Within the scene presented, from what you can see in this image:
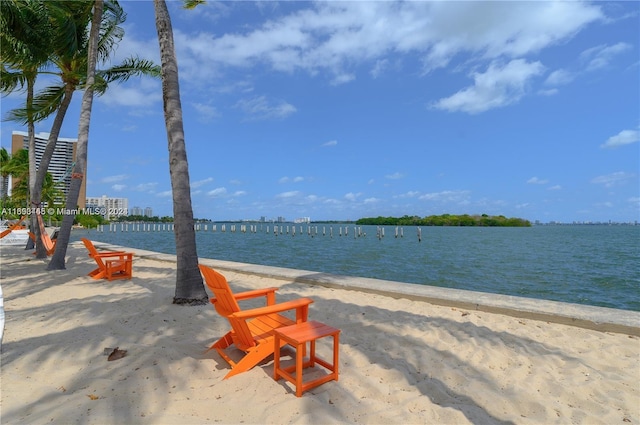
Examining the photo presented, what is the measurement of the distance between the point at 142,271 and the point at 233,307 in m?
7.09

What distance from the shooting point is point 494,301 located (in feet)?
17.0

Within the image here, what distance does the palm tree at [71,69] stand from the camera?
9883 millimetres

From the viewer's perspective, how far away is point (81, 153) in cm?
874

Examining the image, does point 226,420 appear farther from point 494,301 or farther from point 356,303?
point 494,301

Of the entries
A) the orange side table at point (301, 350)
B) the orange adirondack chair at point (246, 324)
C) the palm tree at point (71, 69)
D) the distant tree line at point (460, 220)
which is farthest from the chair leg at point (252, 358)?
the distant tree line at point (460, 220)

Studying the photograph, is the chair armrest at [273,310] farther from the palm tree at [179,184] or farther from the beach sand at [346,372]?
the palm tree at [179,184]

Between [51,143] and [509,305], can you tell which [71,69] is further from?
[509,305]

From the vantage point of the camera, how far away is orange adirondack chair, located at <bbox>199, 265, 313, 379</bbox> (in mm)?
2871

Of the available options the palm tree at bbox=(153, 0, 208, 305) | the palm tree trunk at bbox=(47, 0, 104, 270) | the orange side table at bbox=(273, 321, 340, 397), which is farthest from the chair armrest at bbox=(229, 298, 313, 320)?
the palm tree trunk at bbox=(47, 0, 104, 270)

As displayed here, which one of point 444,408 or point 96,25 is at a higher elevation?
point 96,25

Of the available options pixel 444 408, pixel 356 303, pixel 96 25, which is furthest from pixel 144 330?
pixel 96 25

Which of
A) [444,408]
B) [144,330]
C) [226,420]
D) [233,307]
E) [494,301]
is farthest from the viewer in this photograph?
[494,301]

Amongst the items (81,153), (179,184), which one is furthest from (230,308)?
(81,153)

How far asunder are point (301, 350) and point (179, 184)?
3754 mm
